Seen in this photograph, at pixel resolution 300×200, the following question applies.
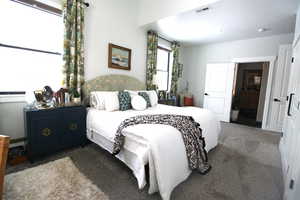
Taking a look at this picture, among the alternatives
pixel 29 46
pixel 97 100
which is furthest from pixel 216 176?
pixel 29 46

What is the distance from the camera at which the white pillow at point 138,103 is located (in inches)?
116

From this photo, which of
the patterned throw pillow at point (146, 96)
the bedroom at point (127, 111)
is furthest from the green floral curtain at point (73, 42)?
the patterned throw pillow at point (146, 96)

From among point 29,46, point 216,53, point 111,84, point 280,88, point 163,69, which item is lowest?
point 111,84

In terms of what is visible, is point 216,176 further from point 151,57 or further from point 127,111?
point 151,57

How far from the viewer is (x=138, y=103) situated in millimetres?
2949

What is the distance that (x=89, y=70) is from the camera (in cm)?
303

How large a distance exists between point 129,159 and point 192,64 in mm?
5078

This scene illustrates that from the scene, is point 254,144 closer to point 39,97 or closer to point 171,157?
point 171,157

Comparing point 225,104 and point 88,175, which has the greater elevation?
point 225,104

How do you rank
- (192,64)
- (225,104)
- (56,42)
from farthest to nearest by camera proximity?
(192,64), (225,104), (56,42)

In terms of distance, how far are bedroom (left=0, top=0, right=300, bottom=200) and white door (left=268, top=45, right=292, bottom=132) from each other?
0.09 feet

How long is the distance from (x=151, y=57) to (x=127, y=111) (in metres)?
2.24

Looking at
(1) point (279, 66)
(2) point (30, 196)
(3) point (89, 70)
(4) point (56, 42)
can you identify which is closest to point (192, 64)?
(1) point (279, 66)

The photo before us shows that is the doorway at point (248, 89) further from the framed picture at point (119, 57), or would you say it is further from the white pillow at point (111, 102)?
the white pillow at point (111, 102)
